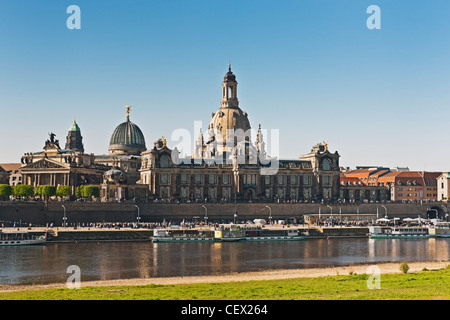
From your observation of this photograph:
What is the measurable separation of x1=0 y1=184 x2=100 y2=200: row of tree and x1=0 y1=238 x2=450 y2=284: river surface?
35725 millimetres

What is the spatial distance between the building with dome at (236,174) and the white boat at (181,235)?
114ft

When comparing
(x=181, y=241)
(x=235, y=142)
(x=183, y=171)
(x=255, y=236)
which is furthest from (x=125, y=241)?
(x=235, y=142)

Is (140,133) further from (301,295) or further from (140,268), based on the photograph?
(301,295)

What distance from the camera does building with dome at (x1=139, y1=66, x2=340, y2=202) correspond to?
454 ft

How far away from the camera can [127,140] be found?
541ft

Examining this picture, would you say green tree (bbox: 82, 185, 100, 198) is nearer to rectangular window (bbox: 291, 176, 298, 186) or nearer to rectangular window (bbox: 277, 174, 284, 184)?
rectangular window (bbox: 277, 174, 284, 184)

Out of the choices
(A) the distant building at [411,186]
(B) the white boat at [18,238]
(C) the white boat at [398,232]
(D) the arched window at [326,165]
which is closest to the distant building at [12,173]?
(B) the white boat at [18,238]

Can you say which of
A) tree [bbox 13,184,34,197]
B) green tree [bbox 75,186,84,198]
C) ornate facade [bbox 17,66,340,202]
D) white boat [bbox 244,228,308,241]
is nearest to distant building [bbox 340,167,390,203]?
ornate facade [bbox 17,66,340,202]

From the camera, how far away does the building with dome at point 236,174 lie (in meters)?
138

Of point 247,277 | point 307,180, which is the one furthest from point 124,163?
point 247,277

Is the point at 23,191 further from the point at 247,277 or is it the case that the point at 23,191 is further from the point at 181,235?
the point at 247,277

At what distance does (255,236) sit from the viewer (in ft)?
338

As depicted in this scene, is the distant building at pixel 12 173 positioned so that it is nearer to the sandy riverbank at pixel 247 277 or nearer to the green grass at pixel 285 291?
the sandy riverbank at pixel 247 277
